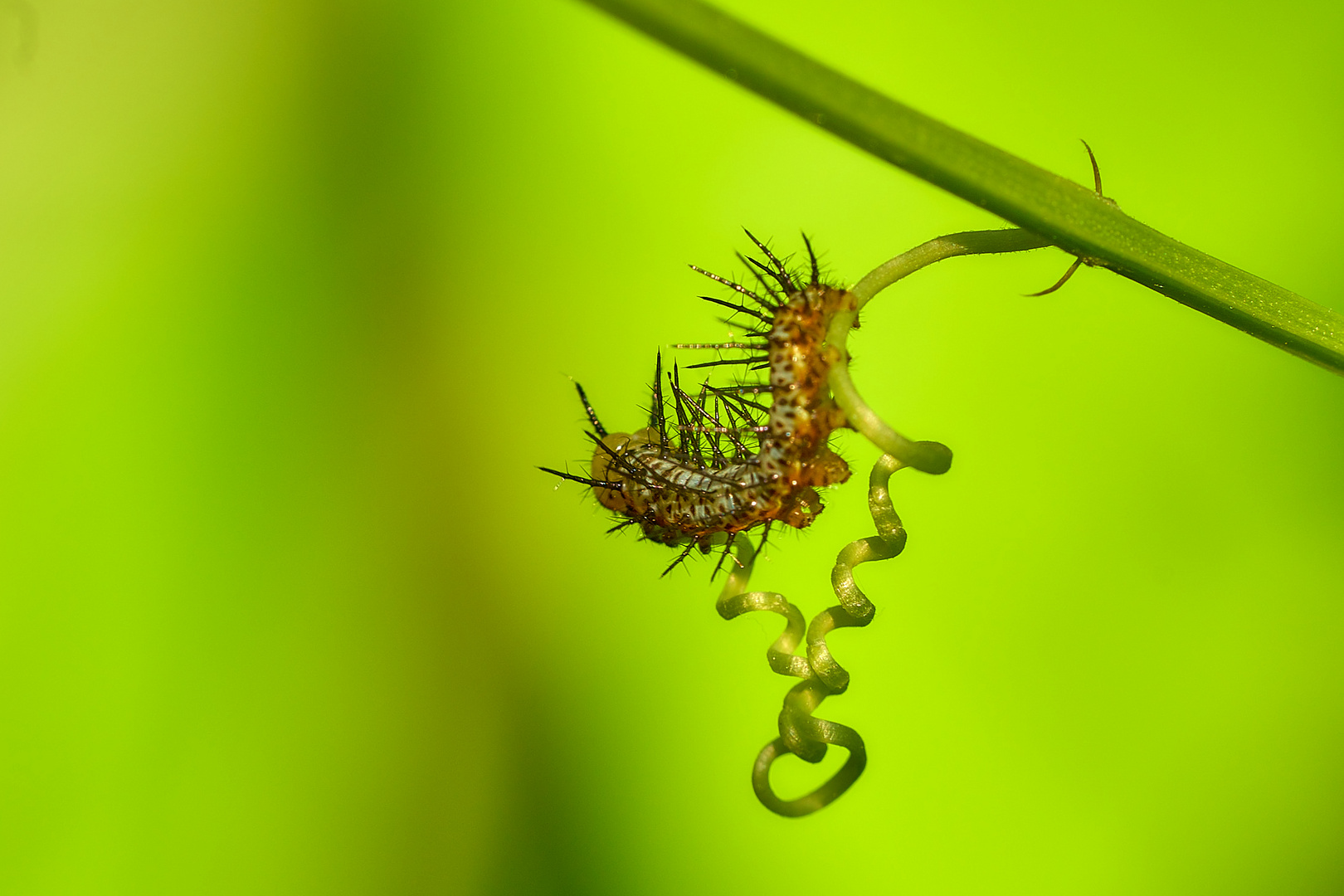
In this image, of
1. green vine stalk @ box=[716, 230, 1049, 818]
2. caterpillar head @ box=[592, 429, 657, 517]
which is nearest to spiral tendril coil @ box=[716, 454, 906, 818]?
green vine stalk @ box=[716, 230, 1049, 818]

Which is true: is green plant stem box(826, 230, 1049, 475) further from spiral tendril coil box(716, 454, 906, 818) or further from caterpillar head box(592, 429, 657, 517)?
caterpillar head box(592, 429, 657, 517)

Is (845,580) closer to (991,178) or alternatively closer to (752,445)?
(752,445)

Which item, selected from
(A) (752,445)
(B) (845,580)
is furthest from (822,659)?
(A) (752,445)

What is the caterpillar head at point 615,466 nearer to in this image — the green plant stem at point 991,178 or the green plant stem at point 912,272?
the green plant stem at point 912,272

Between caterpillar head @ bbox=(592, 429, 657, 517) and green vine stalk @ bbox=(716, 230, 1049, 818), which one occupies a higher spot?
caterpillar head @ bbox=(592, 429, 657, 517)

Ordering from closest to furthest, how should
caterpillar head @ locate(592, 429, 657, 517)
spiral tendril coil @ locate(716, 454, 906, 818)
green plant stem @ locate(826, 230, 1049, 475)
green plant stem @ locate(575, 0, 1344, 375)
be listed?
1. green plant stem @ locate(575, 0, 1344, 375)
2. green plant stem @ locate(826, 230, 1049, 475)
3. spiral tendril coil @ locate(716, 454, 906, 818)
4. caterpillar head @ locate(592, 429, 657, 517)

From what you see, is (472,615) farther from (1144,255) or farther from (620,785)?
(1144,255)

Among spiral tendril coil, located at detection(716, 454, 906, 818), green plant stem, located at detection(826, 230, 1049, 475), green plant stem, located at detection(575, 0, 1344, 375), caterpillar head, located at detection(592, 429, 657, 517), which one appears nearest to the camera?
green plant stem, located at detection(575, 0, 1344, 375)
